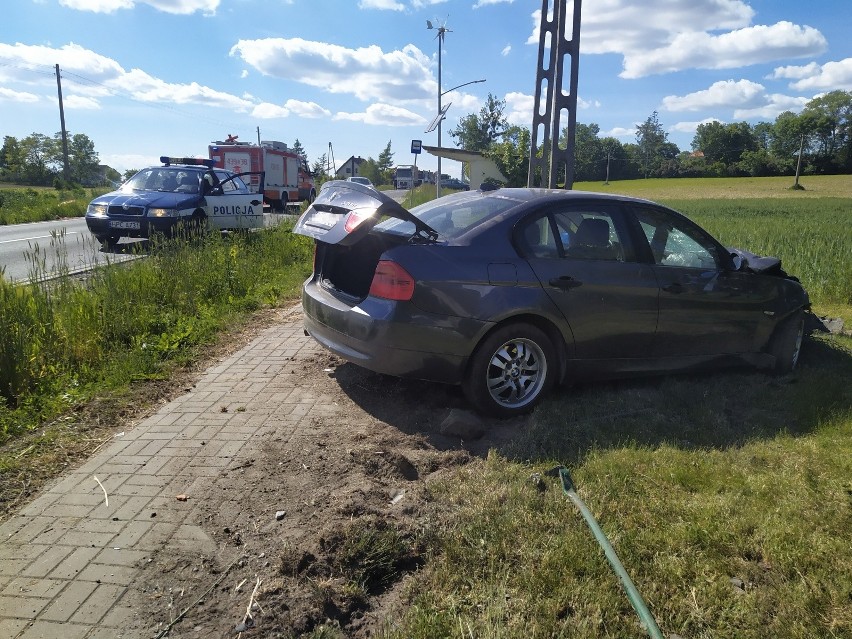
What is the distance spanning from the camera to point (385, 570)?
2.92 m

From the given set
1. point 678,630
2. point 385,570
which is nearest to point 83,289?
point 385,570

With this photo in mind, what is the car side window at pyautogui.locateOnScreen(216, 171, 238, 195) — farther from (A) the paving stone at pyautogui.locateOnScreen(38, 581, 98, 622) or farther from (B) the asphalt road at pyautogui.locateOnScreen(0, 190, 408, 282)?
(A) the paving stone at pyautogui.locateOnScreen(38, 581, 98, 622)

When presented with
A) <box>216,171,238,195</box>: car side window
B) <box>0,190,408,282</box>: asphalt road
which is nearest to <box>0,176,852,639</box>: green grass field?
<box>0,190,408,282</box>: asphalt road

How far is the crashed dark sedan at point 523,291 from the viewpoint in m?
4.48

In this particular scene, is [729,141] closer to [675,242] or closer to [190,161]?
[190,161]

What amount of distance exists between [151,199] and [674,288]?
37.0ft

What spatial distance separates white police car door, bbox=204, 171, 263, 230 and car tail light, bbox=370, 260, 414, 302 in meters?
9.54

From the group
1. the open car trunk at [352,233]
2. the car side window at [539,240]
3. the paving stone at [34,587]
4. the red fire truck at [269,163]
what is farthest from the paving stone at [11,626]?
the red fire truck at [269,163]

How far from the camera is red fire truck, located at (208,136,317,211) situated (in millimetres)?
30859

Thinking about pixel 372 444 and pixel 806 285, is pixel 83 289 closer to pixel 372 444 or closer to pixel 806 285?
pixel 372 444

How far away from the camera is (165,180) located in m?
14.4

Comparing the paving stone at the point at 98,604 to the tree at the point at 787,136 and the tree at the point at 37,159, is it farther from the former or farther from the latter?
the tree at the point at 787,136

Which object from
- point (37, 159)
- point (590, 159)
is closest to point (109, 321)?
point (37, 159)

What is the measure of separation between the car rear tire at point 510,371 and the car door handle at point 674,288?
3.84 feet
